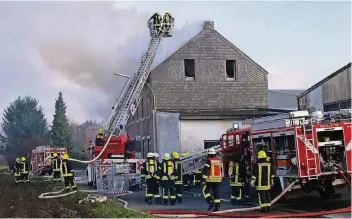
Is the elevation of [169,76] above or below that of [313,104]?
above

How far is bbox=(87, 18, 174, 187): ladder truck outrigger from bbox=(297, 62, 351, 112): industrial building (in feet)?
25.2

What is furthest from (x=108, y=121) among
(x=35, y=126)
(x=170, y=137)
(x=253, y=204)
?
(x=35, y=126)

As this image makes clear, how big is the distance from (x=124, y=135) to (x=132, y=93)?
274 cm

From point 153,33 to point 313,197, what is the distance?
43.2ft

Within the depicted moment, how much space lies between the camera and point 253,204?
12750 mm

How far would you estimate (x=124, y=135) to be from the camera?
21.4 m

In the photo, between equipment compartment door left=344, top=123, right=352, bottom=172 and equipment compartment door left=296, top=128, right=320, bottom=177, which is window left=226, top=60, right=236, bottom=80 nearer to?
equipment compartment door left=344, top=123, right=352, bottom=172

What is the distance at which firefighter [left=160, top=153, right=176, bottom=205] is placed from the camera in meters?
13.1

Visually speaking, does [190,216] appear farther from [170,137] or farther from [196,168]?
[170,137]

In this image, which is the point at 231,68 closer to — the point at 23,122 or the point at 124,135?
the point at 124,135

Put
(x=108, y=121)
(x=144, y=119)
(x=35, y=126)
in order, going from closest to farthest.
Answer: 1. (x=108, y=121)
2. (x=144, y=119)
3. (x=35, y=126)

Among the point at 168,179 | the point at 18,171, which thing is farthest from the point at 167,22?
the point at 168,179

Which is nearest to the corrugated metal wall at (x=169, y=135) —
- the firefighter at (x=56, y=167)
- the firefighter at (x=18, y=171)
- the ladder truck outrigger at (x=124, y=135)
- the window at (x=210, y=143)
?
the window at (x=210, y=143)

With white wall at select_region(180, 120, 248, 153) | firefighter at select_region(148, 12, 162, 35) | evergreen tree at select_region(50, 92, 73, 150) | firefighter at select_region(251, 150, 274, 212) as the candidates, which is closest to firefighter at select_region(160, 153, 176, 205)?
firefighter at select_region(251, 150, 274, 212)
